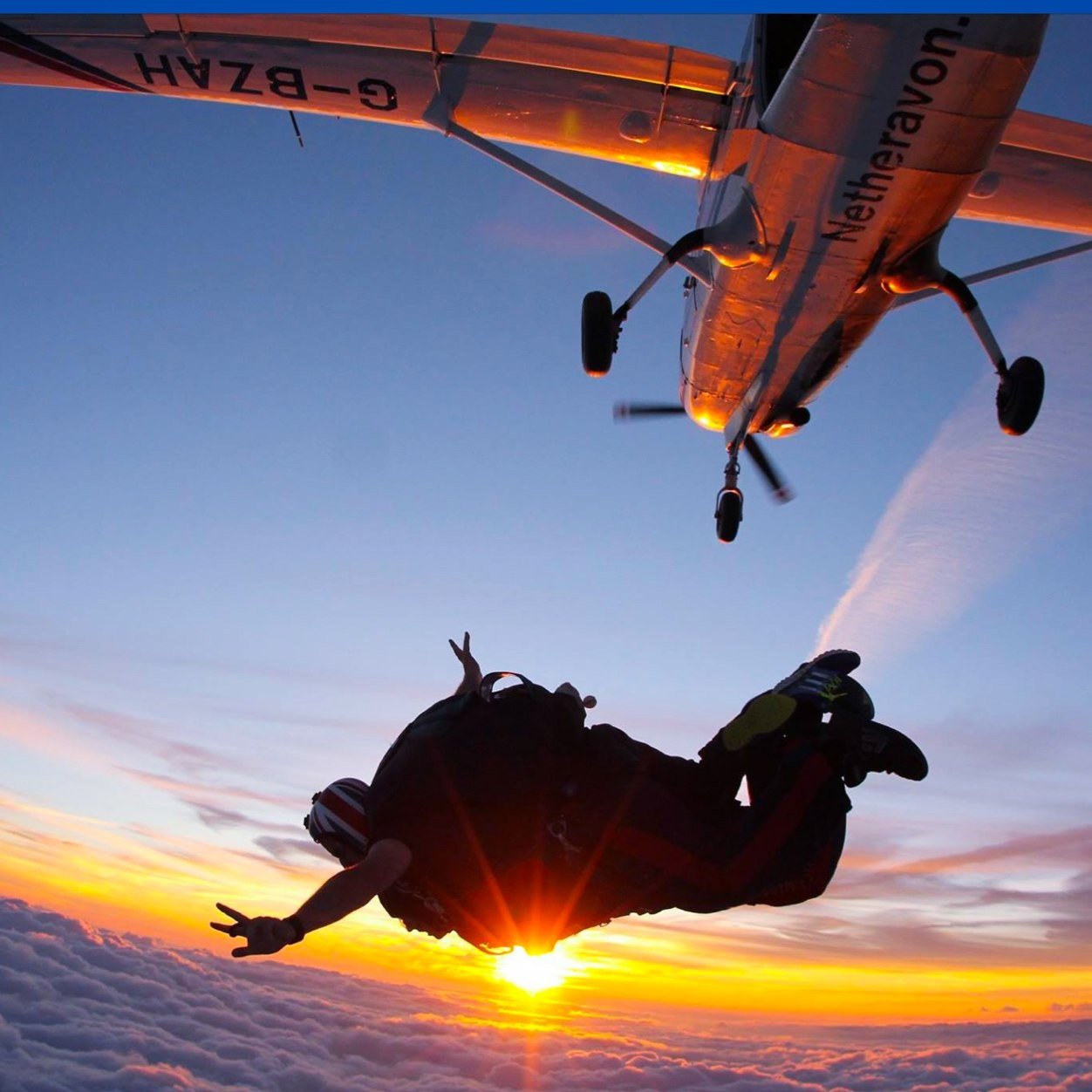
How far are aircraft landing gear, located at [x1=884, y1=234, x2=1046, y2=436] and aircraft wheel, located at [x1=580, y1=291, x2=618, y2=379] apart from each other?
2.94 metres

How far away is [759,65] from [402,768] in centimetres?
845

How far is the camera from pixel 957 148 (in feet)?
24.9

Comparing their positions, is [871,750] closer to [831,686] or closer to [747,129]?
[831,686]

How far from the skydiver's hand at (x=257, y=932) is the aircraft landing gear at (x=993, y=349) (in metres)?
8.72

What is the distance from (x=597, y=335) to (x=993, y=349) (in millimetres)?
4216

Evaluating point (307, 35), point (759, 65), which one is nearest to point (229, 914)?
point (759, 65)

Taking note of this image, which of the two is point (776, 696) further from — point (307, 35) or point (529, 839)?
point (307, 35)

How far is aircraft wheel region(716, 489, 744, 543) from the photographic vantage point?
13.2 meters

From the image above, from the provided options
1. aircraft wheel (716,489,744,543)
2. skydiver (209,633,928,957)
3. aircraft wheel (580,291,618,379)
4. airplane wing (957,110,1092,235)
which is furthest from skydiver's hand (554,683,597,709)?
airplane wing (957,110,1092,235)

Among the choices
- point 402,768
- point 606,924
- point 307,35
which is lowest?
point 606,924

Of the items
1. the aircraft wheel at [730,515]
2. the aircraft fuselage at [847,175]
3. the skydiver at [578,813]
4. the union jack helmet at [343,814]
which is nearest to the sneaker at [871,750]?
the skydiver at [578,813]

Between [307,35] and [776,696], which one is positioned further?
[307,35]

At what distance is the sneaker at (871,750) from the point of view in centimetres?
334

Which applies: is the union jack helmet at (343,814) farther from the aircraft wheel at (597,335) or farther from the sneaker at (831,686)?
the aircraft wheel at (597,335)
